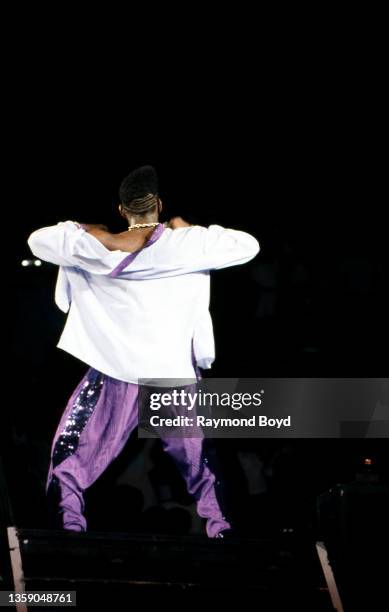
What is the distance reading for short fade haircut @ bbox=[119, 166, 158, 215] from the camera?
3721mm

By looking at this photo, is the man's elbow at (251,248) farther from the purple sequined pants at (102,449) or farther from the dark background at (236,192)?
the purple sequined pants at (102,449)

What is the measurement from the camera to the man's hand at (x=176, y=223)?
12.5 feet

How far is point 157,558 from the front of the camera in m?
2.96

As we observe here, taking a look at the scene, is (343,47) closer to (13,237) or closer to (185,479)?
(13,237)

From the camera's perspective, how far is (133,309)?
12.2ft

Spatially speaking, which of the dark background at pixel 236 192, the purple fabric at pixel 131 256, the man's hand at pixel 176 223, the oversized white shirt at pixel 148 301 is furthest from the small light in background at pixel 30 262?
the man's hand at pixel 176 223

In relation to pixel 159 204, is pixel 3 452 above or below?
below

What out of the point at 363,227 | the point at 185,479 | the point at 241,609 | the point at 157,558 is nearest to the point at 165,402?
the point at 185,479

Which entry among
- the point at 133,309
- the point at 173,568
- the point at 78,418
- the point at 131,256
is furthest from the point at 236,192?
the point at 173,568

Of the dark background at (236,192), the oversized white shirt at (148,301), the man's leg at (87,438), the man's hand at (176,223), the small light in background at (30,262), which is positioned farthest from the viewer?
the small light in background at (30,262)

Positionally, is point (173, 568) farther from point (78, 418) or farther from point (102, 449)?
point (78, 418)

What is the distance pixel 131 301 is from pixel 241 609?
156 cm

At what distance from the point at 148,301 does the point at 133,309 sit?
0.27 ft

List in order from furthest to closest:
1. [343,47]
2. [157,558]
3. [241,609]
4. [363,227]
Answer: [363,227] < [343,47] < [157,558] < [241,609]
